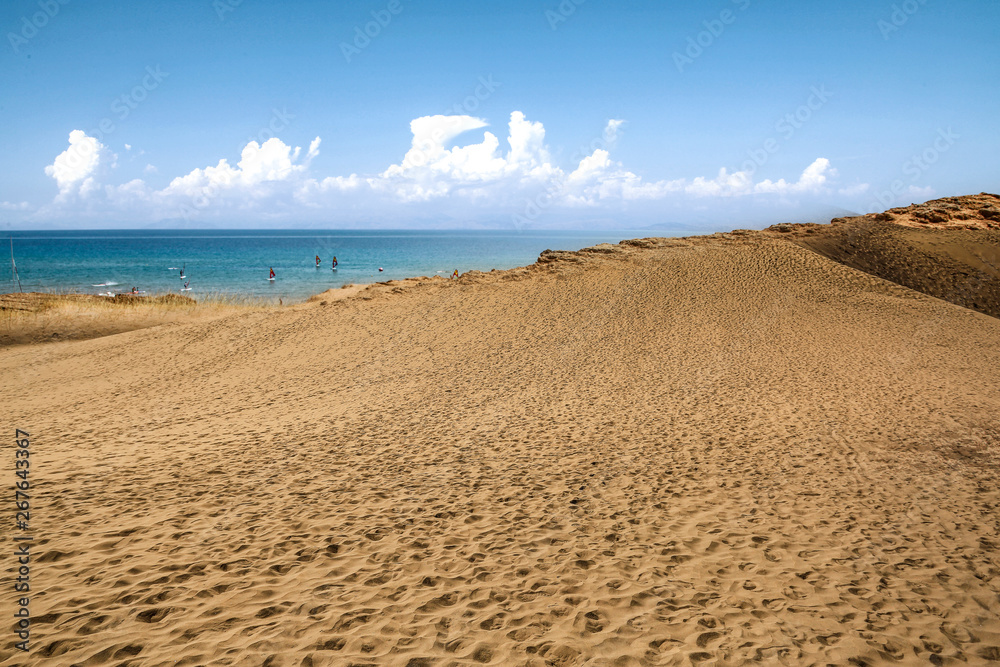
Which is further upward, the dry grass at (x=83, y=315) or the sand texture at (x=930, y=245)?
the sand texture at (x=930, y=245)

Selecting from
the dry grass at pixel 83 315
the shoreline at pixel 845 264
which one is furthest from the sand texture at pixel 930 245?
the dry grass at pixel 83 315

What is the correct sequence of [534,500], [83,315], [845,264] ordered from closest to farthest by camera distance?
[534,500] → [845,264] → [83,315]

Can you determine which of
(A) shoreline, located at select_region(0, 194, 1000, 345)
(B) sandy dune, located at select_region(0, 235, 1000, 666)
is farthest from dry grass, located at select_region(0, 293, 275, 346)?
(B) sandy dune, located at select_region(0, 235, 1000, 666)

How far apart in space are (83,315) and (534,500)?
29383mm

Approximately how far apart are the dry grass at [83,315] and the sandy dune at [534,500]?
236 inches

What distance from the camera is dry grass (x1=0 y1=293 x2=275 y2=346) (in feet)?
82.0

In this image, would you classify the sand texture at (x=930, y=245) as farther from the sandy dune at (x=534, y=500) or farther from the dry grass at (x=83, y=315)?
the dry grass at (x=83, y=315)

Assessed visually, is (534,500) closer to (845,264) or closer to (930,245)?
(845,264)

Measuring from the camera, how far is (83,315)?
88.1ft

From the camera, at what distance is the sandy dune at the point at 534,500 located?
5.05m

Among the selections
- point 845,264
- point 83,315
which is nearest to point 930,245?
point 845,264

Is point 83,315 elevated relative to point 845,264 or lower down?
lower down

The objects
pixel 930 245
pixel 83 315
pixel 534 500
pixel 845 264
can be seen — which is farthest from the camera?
pixel 83 315

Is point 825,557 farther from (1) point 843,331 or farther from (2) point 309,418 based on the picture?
(1) point 843,331
